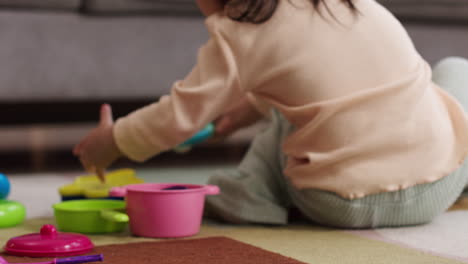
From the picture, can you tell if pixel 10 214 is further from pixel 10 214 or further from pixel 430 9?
pixel 430 9

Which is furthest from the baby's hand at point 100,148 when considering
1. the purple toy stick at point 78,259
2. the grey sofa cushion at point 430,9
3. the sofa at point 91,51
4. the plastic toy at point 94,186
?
the grey sofa cushion at point 430,9

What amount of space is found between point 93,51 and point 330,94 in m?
0.81

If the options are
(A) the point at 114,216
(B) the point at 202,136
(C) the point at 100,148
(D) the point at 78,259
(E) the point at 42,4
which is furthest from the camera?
(E) the point at 42,4

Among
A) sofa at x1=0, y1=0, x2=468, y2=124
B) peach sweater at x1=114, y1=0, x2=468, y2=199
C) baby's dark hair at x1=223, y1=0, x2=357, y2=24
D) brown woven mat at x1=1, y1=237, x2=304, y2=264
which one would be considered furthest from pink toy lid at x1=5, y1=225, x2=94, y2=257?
sofa at x1=0, y1=0, x2=468, y2=124

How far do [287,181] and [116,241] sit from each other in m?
Result: 0.27

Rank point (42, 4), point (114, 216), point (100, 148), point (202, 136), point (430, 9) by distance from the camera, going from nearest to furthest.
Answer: point (114, 216) < point (100, 148) < point (202, 136) < point (42, 4) < point (430, 9)

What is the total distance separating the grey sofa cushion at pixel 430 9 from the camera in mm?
1740

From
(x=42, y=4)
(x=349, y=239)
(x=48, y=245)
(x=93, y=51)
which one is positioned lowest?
(x=349, y=239)

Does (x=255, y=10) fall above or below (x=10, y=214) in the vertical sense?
above

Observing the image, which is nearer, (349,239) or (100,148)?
(349,239)

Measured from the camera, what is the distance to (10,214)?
2.97ft

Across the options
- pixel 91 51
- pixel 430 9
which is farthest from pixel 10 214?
pixel 430 9

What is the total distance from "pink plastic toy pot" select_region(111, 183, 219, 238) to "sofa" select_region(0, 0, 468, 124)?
721mm

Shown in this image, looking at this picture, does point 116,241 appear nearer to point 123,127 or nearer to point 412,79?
point 123,127
